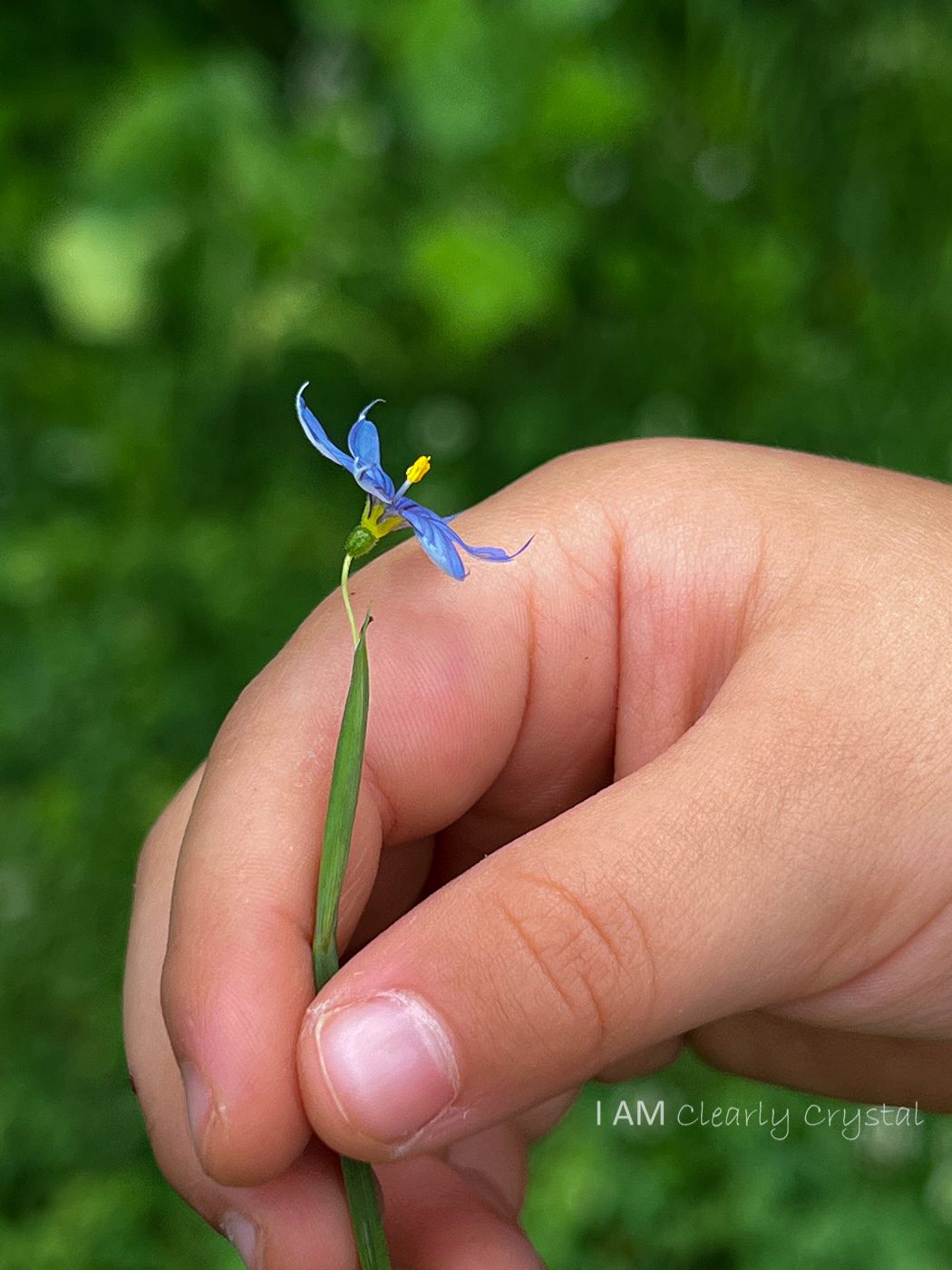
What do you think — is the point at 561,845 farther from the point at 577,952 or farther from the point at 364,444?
the point at 364,444

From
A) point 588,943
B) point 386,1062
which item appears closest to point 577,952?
point 588,943

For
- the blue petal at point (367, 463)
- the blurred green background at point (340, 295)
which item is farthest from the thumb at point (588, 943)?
the blurred green background at point (340, 295)

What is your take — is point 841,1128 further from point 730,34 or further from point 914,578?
point 730,34

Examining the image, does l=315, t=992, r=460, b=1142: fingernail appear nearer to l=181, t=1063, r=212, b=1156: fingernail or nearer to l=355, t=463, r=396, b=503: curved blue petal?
l=181, t=1063, r=212, b=1156: fingernail

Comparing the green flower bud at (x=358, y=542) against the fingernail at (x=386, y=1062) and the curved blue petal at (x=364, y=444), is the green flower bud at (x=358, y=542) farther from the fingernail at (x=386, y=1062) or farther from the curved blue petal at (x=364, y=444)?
the fingernail at (x=386, y=1062)

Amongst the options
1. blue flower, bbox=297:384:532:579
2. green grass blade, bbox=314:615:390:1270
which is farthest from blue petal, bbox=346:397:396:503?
green grass blade, bbox=314:615:390:1270
